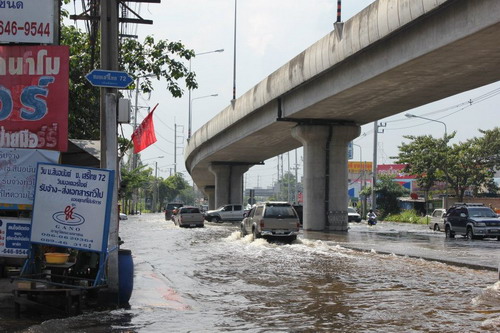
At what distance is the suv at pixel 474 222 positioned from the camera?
30016 mm

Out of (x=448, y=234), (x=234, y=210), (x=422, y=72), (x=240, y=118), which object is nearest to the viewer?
(x=422, y=72)

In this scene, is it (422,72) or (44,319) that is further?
(422,72)

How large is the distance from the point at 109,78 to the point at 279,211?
16.8 metres

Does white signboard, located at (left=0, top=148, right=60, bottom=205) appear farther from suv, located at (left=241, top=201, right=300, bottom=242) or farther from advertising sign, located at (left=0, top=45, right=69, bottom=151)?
suv, located at (left=241, top=201, right=300, bottom=242)

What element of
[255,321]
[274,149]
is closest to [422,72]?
[255,321]

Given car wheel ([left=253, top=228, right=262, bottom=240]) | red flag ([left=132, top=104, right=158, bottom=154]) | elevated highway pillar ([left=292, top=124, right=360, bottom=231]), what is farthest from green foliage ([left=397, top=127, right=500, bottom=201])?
red flag ([left=132, top=104, right=158, bottom=154])

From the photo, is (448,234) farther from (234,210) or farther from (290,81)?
(234,210)

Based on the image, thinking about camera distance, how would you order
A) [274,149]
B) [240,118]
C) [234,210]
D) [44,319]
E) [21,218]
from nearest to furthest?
[44,319], [21,218], [240,118], [274,149], [234,210]

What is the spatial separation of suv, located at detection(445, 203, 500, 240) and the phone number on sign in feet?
76.2

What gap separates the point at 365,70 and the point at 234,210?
34826mm

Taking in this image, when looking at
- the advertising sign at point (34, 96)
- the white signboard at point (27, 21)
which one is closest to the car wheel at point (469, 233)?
the advertising sign at point (34, 96)

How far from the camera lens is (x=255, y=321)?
1014 centimetres

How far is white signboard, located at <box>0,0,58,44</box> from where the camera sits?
12.5 m

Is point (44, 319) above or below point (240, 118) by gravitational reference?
below
